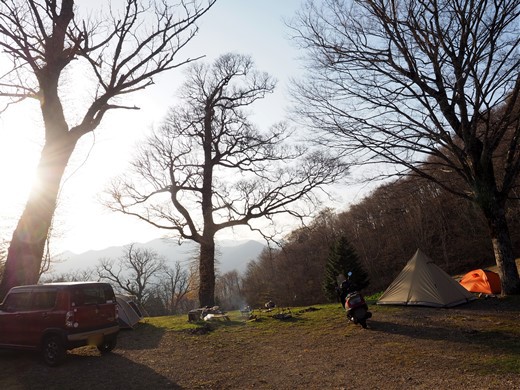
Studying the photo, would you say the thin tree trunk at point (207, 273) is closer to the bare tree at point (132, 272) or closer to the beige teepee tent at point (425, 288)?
the beige teepee tent at point (425, 288)

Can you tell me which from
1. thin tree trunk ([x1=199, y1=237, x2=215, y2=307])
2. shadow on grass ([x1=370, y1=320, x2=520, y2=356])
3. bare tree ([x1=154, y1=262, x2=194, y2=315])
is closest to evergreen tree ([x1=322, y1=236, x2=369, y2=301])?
thin tree trunk ([x1=199, y1=237, x2=215, y2=307])

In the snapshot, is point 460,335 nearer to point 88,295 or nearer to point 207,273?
point 88,295

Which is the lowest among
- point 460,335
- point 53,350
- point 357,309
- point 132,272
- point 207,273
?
point 460,335

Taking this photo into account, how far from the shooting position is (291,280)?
218ft

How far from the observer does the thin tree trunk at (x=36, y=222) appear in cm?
939

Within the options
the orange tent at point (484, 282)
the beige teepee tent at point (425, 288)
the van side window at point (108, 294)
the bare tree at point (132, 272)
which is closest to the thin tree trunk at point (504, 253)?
the beige teepee tent at point (425, 288)

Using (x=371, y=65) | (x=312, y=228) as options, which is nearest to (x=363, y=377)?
(x=371, y=65)

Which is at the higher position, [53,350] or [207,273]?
[207,273]

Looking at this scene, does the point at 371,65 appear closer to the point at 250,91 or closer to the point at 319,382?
the point at 250,91

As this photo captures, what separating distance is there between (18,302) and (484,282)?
16.6 metres

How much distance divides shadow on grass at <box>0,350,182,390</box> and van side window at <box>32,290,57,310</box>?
119 centimetres

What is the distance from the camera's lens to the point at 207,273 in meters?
17.1

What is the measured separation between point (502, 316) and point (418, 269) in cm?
304

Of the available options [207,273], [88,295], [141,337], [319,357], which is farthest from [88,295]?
[207,273]
